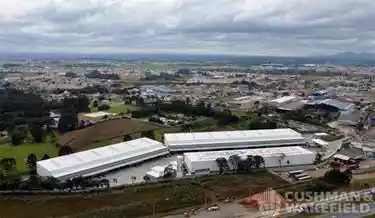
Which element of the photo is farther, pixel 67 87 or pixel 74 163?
pixel 67 87

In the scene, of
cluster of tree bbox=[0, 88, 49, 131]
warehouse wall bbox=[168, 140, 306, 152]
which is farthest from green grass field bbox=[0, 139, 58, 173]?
warehouse wall bbox=[168, 140, 306, 152]

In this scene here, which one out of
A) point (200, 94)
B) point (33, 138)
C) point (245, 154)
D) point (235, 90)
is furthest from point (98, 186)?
point (235, 90)

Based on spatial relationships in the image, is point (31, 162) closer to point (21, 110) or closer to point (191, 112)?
point (191, 112)

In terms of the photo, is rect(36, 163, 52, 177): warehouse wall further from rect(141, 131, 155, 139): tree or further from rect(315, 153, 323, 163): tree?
rect(315, 153, 323, 163): tree

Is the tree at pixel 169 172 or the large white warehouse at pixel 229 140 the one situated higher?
the large white warehouse at pixel 229 140

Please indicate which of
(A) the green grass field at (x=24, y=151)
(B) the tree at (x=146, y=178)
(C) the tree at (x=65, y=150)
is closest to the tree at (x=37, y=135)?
(A) the green grass field at (x=24, y=151)

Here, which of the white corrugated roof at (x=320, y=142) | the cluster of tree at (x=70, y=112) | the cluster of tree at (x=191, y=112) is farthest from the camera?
the cluster of tree at (x=191, y=112)

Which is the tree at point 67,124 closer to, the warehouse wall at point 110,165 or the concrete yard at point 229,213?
the warehouse wall at point 110,165

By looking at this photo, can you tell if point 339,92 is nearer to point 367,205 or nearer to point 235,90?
point 235,90
